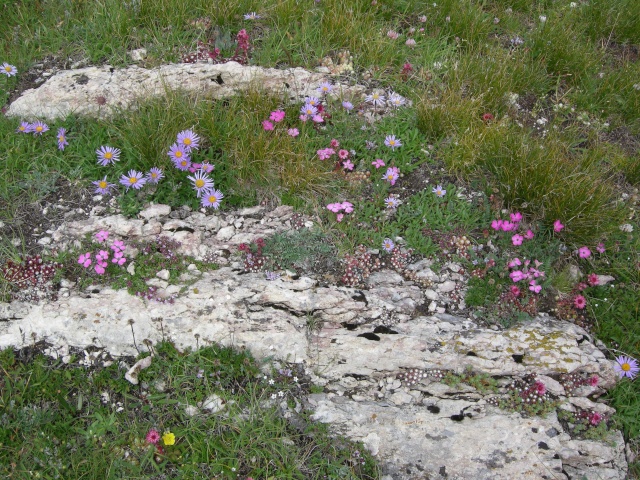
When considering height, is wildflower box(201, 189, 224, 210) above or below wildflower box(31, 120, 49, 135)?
below

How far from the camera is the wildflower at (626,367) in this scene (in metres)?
3.51

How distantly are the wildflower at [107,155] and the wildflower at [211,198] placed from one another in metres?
0.79

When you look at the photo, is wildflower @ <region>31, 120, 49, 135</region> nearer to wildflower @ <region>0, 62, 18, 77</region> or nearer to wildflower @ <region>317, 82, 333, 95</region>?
wildflower @ <region>0, 62, 18, 77</region>

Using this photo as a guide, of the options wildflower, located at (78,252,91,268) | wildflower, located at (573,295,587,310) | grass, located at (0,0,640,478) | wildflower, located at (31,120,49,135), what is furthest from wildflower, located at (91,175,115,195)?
wildflower, located at (573,295,587,310)

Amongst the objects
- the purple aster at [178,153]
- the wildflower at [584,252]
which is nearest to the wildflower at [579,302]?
the wildflower at [584,252]

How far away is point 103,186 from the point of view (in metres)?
3.92

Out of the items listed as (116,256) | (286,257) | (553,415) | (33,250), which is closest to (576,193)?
(553,415)

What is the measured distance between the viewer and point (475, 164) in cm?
423

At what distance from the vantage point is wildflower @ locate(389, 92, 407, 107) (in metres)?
4.59

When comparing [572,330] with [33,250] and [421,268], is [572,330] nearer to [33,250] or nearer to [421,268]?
[421,268]

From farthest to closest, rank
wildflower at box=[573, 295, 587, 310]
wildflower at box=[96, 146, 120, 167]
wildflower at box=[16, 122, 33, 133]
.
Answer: wildflower at box=[16, 122, 33, 133], wildflower at box=[96, 146, 120, 167], wildflower at box=[573, 295, 587, 310]

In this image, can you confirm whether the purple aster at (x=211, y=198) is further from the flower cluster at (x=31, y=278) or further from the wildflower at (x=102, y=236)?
the flower cluster at (x=31, y=278)

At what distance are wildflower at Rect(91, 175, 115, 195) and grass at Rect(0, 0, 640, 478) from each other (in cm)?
8

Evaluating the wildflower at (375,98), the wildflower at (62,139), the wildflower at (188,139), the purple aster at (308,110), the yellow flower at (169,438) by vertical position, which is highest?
the wildflower at (375,98)
